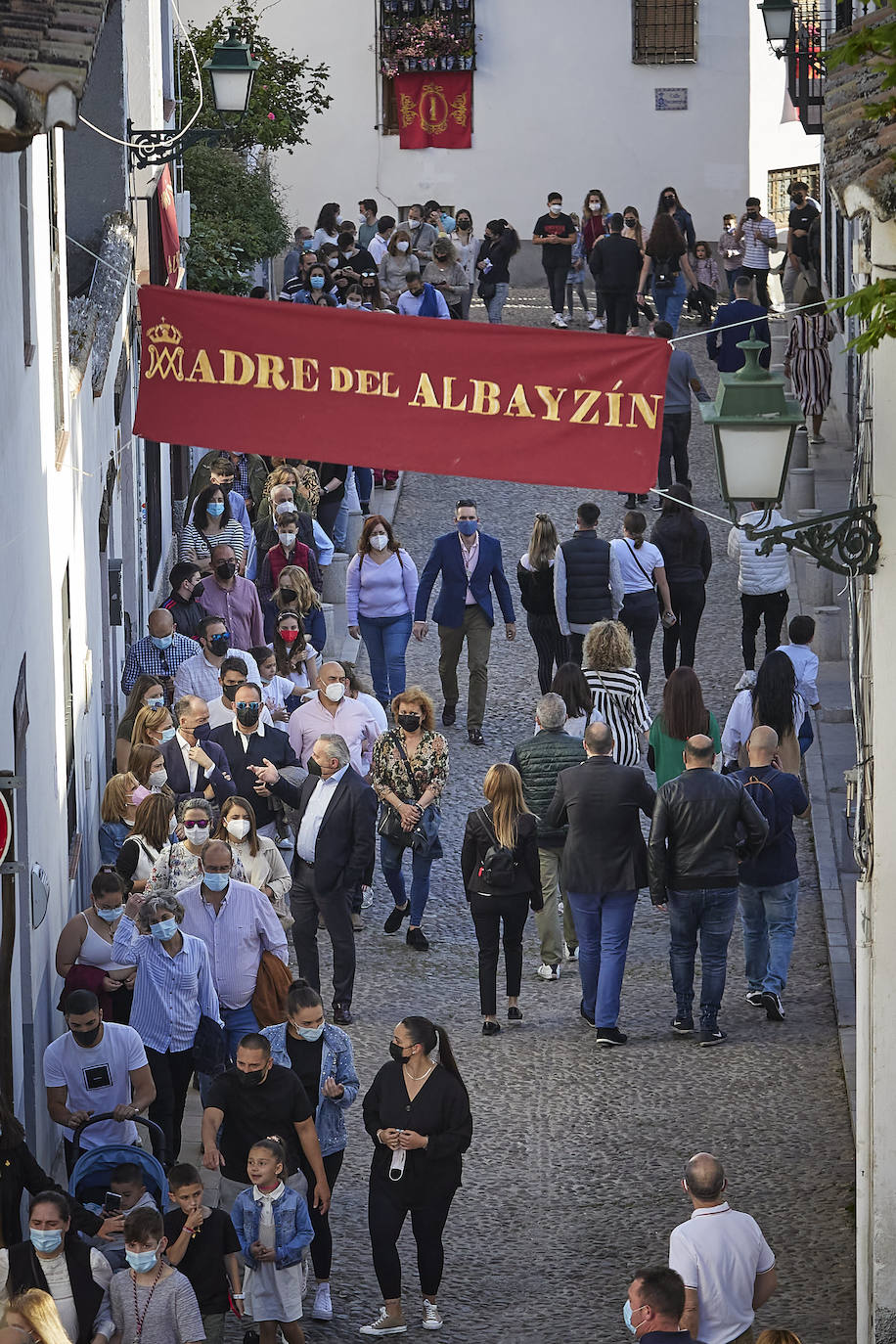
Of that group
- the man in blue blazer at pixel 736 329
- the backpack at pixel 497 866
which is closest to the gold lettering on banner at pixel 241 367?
the backpack at pixel 497 866

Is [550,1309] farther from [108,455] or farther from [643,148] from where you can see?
[643,148]

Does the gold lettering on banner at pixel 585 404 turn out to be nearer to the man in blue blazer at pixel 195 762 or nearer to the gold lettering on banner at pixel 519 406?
the gold lettering on banner at pixel 519 406

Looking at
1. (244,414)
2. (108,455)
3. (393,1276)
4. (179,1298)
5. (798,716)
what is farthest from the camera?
(108,455)

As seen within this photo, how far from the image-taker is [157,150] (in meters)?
17.0

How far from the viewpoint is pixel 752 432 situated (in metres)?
9.51

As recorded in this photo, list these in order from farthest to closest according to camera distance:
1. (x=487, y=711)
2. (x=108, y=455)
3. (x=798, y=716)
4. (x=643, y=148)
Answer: (x=643, y=148) → (x=487, y=711) → (x=108, y=455) → (x=798, y=716)

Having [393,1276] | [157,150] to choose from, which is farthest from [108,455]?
[393,1276]

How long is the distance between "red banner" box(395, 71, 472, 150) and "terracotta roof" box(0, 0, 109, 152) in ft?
104

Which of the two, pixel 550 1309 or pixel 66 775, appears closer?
pixel 550 1309

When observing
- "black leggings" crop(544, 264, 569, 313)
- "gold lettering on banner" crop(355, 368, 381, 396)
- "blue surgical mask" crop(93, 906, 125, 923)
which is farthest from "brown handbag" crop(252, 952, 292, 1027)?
"black leggings" crop(544, 264, 569, 313)

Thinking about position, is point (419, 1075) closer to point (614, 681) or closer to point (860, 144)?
point (860, 144)

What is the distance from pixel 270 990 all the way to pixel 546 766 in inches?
109

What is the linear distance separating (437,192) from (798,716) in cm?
2651

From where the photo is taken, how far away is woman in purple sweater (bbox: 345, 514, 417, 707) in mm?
16859
